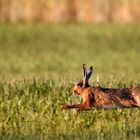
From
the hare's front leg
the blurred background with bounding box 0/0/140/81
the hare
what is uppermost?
the blurred background with bounding box 0/0/140/81

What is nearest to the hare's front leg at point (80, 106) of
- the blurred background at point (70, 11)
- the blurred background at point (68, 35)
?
the blurred background at point (68, 35)

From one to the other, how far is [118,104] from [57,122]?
727 millimetres

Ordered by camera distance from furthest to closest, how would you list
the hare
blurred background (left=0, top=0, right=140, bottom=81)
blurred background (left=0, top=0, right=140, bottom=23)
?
blurred background (left=0, top=0, right=140, bottom=23) < blurred background (left=0, top=0, right=140, bottom=81) < the hare

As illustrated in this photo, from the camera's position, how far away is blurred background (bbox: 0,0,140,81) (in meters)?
24.2

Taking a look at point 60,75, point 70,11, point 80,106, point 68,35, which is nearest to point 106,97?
point 80,106

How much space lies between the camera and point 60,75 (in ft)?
48.0

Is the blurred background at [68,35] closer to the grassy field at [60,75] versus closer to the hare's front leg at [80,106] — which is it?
the grassy field at [60,75]

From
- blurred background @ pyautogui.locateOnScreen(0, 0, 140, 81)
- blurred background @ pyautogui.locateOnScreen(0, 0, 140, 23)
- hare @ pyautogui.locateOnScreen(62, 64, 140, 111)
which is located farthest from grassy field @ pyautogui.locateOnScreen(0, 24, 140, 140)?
blurred background @ pyautogui.locateOnScreen(0, 0, 140, 23)

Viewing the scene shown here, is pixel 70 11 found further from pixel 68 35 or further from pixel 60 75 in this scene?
pixel 60 75

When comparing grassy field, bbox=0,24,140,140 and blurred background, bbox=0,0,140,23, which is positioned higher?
blurred background, bbox=0,0,140,23

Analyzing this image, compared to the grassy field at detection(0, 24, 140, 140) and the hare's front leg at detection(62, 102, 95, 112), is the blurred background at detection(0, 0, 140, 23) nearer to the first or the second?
the grassy field at detection(0, 24, 140, 140)

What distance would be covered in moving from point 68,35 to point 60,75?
1634cm

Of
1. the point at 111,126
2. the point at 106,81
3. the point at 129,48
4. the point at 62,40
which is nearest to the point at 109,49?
the point at 129,48

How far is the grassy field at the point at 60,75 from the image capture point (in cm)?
862
